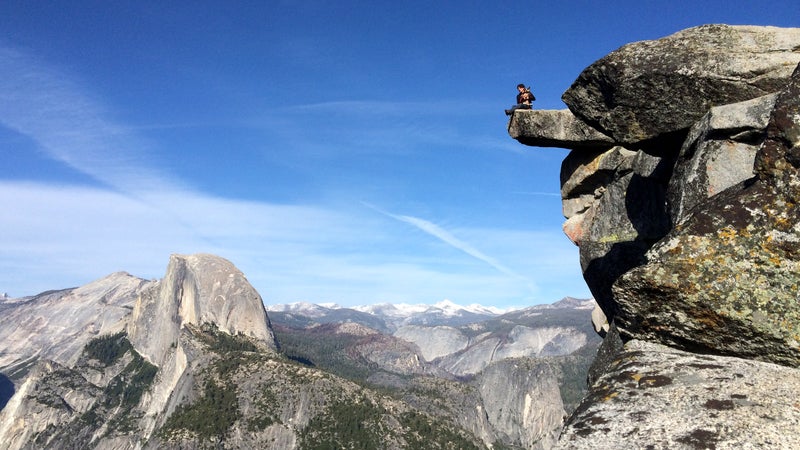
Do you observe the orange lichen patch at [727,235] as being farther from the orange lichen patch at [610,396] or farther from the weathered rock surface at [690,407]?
the orange lichen patch at [610,396]

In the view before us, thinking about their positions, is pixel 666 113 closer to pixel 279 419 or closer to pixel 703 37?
pixel 703 37

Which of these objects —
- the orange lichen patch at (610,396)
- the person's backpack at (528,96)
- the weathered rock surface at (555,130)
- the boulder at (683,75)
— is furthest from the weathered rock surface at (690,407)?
the person's backpack at (528,96)

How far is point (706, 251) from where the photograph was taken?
9180 mm

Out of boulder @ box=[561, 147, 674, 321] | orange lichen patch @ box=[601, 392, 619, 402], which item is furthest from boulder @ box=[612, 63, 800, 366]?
boulder @ box=[561, 147, 674, 321]

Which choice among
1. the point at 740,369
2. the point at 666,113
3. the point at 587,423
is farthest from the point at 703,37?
the point at 587,423

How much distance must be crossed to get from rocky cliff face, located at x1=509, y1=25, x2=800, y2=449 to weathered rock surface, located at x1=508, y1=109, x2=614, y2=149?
2575mm

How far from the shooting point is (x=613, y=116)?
1619 cm

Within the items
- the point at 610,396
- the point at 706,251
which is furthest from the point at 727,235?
the point at 610,396

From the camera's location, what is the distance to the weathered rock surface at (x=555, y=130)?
64.3 feet

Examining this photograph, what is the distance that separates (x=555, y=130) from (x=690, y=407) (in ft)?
46.7

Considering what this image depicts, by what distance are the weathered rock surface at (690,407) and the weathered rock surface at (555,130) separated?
12295 mm

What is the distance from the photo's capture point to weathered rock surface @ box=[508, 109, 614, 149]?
19594 millimetres

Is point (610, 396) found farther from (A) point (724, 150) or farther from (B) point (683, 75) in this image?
(B) point (683, 75)

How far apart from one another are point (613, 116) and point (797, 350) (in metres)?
9.61
